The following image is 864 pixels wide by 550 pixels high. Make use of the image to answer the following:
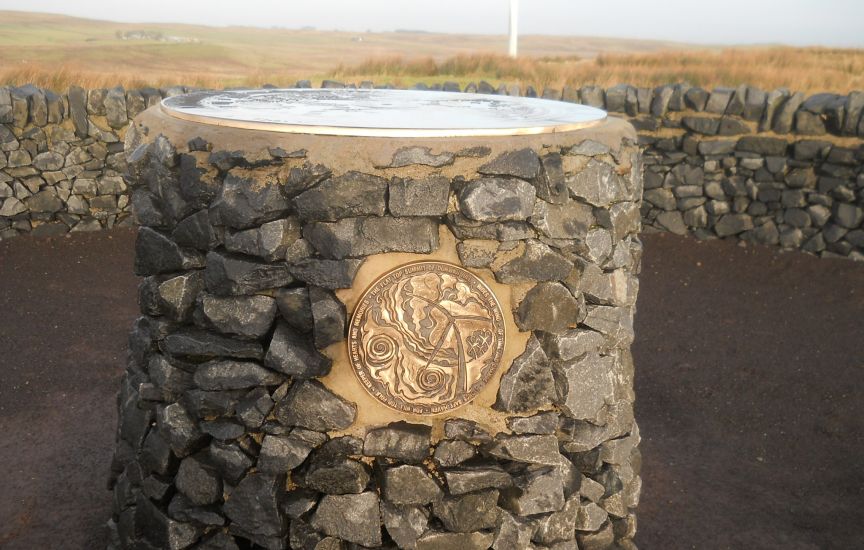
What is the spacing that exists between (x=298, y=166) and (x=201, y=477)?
141 centimetres

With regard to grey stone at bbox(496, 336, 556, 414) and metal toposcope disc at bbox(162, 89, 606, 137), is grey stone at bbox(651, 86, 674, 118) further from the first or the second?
grey stone at bbox(496, 336, 556, 414)

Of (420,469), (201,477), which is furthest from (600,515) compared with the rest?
(201,477)

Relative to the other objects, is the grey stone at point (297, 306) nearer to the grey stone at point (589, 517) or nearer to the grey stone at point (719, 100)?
the grey stone at point (589, 517)

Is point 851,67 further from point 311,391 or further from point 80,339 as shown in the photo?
point 311,391

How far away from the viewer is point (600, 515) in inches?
153

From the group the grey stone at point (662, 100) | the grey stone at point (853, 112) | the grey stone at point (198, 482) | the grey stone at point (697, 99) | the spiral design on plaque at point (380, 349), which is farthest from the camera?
the grey stone at point (662, 100)

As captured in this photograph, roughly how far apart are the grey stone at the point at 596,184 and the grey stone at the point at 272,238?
114 cm

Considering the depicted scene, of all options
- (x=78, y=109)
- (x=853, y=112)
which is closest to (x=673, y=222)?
(x=853, y=112)

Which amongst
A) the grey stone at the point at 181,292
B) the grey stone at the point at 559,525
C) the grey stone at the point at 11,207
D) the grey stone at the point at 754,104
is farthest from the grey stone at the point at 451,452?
the grey stone at the point at 11,207

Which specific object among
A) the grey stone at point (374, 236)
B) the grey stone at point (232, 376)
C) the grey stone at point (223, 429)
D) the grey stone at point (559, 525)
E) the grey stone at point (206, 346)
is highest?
the grey stone at point (374, 236)

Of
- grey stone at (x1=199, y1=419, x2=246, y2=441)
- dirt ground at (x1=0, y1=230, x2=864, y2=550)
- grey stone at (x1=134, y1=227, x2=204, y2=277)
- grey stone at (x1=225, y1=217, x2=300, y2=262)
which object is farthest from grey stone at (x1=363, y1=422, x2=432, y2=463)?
dirt ground at (x1=0, y1=230, x2=864, y2=550)

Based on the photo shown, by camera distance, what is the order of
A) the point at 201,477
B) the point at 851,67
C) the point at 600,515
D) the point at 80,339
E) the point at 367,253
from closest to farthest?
the point at 367,253
the point at 201,477
the point at 600,515
the point at 80,339
the point at 851,67

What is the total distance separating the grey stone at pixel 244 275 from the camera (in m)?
3.31

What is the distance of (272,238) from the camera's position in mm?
3275
